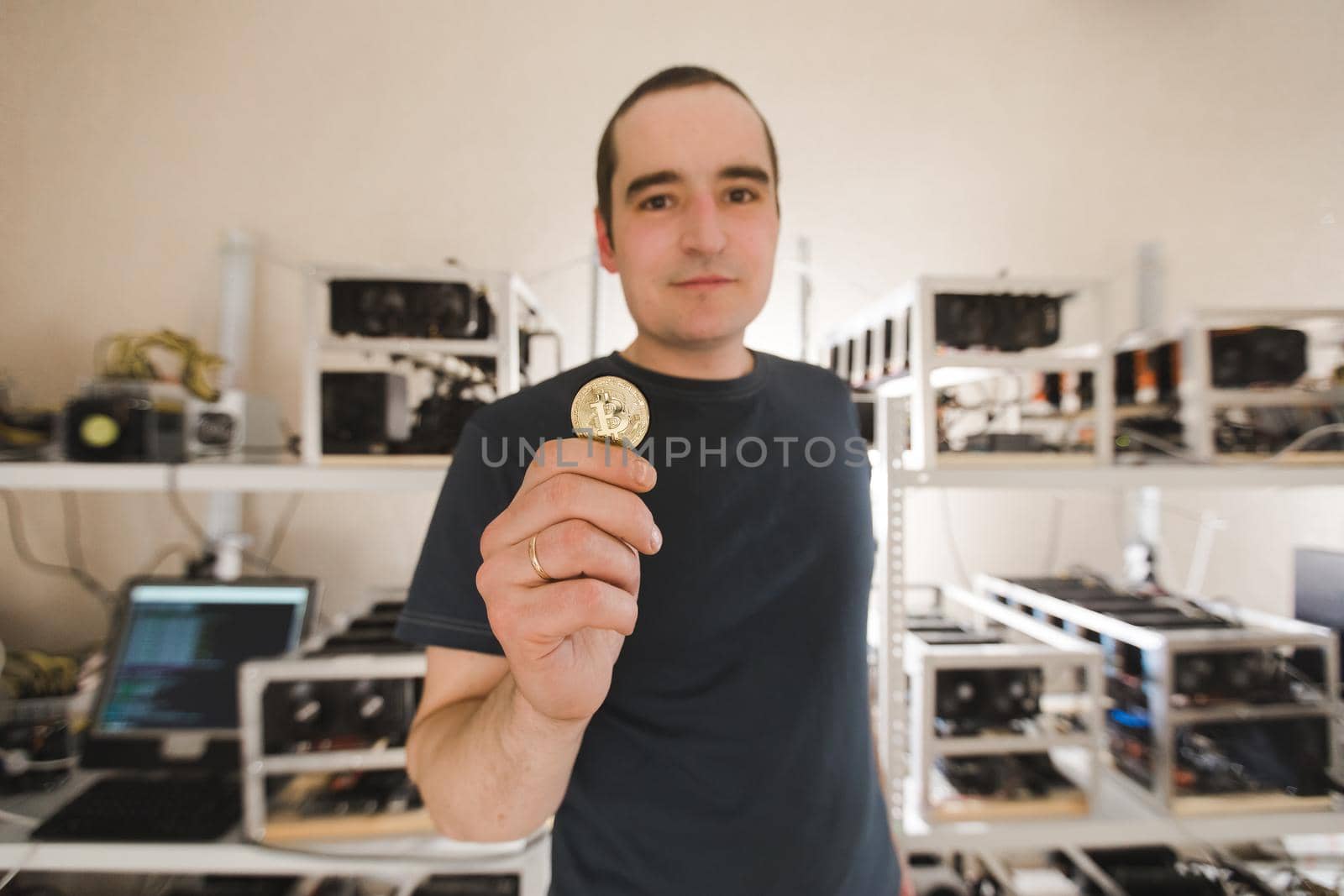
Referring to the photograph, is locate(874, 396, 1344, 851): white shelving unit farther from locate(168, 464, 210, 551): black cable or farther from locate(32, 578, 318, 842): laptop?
locate(168, 464, 210, 551): black cable

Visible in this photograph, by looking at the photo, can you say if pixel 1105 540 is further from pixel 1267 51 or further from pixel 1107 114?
pixel 1267 51

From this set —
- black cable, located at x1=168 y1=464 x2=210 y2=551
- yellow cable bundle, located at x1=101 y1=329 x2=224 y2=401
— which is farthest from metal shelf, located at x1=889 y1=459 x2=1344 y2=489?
black cable, located at x1=168 y1=464 x2=210 y2=551

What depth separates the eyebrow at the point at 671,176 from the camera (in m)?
0.60

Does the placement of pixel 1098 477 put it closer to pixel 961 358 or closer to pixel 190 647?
pixel 961 358

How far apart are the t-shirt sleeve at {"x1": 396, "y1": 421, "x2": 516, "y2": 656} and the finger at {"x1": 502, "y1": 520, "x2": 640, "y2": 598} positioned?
0.22 meters

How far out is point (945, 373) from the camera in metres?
1.28

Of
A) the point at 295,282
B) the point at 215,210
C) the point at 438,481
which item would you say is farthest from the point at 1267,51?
the point at 215,210

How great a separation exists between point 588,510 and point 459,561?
11.7 inches

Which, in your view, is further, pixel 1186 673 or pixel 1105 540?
pixel 1105 540

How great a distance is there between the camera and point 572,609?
1.24 feet

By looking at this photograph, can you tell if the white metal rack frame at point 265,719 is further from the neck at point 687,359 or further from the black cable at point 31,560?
the black cable at point 31,560

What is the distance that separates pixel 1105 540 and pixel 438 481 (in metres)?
1.65

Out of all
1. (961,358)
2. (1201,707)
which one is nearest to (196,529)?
(961,358)

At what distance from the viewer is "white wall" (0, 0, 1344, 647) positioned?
1298 mm
